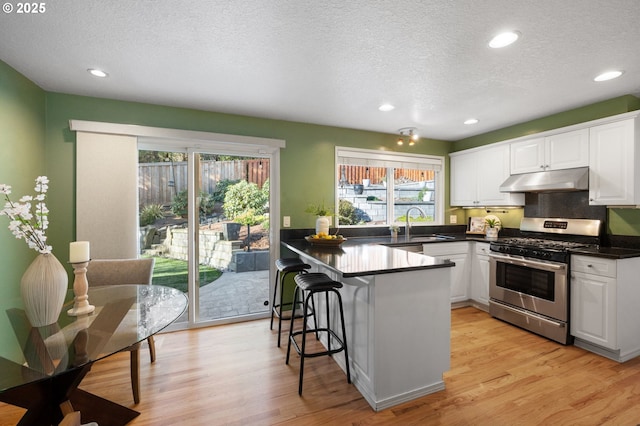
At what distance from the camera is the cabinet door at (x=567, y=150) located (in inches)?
113

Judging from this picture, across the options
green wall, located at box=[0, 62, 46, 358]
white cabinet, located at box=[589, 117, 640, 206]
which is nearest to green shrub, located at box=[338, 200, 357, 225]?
white cabinet, located at box=[589, 117, 640, 206]

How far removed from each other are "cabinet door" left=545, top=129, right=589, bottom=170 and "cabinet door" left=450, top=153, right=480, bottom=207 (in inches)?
37.3

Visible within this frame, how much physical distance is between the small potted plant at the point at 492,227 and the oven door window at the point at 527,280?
29.4 inches

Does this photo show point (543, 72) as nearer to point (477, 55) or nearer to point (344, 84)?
point (477, 55)

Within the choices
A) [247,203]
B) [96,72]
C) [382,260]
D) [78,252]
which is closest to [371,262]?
[382,260]

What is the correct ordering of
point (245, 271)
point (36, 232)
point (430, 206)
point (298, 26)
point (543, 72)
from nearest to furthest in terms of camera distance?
point (36, 232), point (298, 26), point (543, 72), point (245, 271), point (430, 206)

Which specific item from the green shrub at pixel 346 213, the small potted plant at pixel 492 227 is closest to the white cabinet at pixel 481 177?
the small potted plant at pixel 492 227

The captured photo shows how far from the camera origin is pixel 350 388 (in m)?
2.02

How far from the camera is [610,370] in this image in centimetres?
226

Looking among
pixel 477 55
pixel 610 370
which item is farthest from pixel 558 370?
pixel 477 55

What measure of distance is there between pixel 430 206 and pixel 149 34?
13.3 feet

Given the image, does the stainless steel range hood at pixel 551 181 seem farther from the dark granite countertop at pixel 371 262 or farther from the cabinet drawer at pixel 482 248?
the dark granite countertop at pixel 371 262

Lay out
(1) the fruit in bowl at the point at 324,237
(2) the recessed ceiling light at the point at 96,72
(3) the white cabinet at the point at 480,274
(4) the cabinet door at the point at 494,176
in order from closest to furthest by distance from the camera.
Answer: (2) the recessed ceiling light at the point at 96,72 → (1) the fruit in bowl at the point at 324,237 → (3) the white cabinet at the point at 480,274 → (4) the cabinet door at the point at 494,176

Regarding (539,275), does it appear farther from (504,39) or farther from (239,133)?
(239,133)
